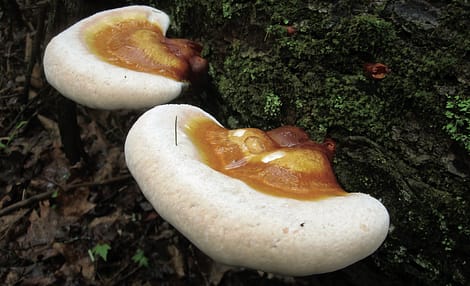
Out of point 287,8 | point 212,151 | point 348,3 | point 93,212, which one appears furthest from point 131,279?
point 348,3

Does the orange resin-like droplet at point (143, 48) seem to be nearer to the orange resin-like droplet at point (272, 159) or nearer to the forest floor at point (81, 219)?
the orange resin-like droplet at point (272, 159)

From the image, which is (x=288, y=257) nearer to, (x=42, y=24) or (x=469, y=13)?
(x=469, y=13)

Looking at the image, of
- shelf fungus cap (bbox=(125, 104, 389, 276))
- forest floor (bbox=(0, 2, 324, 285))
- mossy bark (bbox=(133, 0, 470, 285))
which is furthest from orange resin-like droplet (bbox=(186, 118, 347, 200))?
forest floor (bbox=(0, 2, 324, 285))

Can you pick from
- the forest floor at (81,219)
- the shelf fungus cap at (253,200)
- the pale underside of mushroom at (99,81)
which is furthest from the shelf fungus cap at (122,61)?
the forest floor at (81,219)

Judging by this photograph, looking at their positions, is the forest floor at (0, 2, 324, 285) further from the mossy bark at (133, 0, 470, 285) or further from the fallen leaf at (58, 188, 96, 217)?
the mossy bark at (133, 0, 470, 285)

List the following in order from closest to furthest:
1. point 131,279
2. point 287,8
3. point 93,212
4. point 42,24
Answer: point 287,8 → point 131,279 → point 93,212 → point 42,24

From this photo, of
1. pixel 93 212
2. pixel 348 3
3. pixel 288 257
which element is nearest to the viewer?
pixel 288 257
